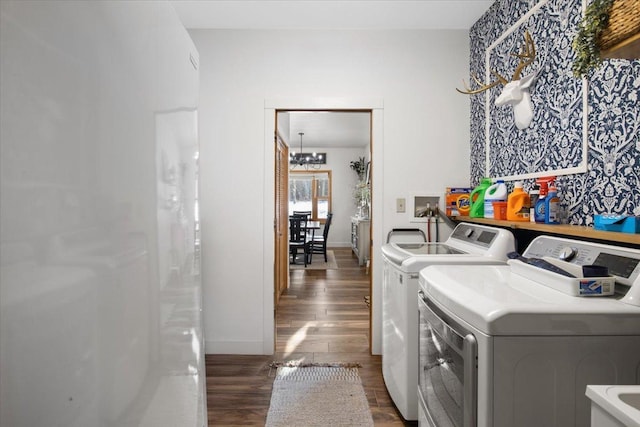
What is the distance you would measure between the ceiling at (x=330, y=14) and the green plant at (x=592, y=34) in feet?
5.11

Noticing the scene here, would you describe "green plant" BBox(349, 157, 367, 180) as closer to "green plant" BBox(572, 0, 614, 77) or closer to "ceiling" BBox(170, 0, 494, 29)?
"ceiling" BBox(170, 0, 494, 29)

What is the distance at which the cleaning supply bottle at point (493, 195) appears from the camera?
7.56 ft

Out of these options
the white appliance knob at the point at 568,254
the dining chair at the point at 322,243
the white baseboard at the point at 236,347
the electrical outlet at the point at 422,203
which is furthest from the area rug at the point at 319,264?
the white appliance knob at the point at 568,254

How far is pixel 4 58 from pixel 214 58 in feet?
9.24

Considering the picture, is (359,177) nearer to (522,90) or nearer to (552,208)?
(522,90)

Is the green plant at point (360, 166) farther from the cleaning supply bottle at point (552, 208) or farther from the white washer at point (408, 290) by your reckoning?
the cleaning supply bottle at point (552, 208)

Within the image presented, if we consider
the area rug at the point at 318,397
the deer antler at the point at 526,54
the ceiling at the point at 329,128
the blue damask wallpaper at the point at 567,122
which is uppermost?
the ceiling at the point at 329,128

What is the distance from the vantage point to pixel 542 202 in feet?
6.21

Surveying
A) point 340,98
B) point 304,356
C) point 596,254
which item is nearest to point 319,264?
point 304,356

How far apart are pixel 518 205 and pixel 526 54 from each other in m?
0.87

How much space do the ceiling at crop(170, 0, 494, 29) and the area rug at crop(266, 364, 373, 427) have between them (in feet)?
8.34

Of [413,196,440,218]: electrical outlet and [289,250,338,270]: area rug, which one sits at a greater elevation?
[413,196,440,218]: electrical outlet

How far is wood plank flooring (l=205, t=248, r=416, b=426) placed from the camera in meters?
2.18

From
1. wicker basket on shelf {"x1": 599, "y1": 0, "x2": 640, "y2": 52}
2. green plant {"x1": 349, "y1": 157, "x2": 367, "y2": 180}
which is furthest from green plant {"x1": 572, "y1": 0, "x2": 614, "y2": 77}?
green plant {"x1": 349, "y1": 157, "x2": 367, "y2": 180}
